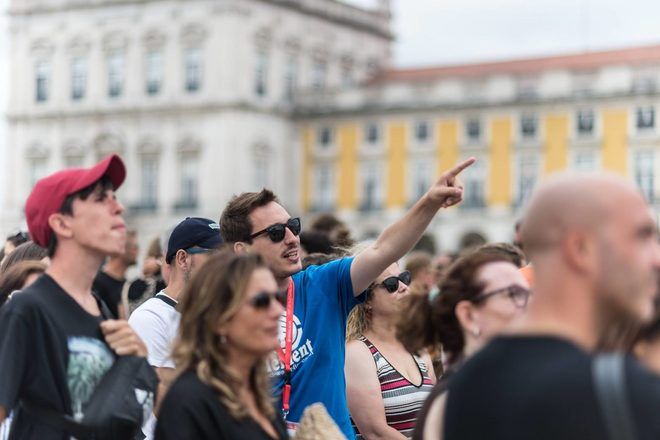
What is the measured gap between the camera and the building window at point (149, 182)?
163ft

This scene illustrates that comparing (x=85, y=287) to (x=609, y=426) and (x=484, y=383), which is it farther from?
(x=609, y=426)

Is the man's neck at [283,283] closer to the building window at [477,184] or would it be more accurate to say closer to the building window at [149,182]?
the building window at [477,184]

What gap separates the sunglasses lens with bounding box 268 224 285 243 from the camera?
4953 millimetres

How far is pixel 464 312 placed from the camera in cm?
355

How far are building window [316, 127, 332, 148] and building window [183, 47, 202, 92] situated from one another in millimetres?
4690

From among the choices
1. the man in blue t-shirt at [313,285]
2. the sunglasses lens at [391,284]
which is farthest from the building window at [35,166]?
the man in blue t-shirt at [313,285]

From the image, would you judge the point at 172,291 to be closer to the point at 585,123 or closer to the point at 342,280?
Answer: the point at 342,280

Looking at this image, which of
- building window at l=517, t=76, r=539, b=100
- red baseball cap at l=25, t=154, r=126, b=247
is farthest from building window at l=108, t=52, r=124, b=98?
red baseball cap at l=25, t=154, r=126, b=247

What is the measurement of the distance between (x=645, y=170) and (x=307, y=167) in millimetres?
12662

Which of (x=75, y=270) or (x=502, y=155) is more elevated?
(x=75, y=270)

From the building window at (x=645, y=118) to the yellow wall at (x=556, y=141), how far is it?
246 centimetres

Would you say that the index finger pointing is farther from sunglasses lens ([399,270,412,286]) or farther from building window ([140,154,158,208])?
building window ([140,154,158,208])

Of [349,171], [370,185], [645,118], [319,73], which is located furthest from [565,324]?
[319,73]

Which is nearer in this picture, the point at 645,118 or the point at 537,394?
the point at 537,394
